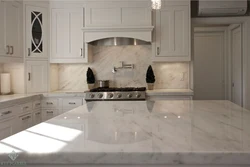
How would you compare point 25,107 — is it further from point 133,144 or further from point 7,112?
point 133,144

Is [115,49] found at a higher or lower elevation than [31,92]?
higher

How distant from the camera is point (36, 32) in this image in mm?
4309

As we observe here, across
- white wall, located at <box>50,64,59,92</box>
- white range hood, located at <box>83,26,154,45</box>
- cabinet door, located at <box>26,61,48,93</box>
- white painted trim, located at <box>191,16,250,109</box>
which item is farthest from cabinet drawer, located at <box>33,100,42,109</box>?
white painted trim, located at <box>191,16,250,109</box>

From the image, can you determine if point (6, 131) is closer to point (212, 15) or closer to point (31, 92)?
point (31, 92)

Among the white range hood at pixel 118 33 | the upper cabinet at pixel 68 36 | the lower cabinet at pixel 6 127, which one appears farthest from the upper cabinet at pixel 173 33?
the lower cabinet at pixel 6 127

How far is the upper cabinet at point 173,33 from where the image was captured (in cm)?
429

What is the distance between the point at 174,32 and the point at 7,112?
2.71 m

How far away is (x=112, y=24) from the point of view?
14.1 feet

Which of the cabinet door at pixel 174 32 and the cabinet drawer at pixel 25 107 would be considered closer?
the cabinet drawer at pixel 25 107

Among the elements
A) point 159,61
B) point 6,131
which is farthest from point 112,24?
point 6,131

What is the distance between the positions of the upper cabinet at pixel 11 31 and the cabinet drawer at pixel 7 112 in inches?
29.3

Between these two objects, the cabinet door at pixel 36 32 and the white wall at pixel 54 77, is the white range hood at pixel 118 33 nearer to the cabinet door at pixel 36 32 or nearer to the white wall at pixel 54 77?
the cabinet door at pixel 36 32

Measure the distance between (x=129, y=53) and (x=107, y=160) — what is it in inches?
153

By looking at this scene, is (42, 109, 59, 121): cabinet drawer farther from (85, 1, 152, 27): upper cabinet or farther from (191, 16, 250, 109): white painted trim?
(191, 16, 250, 109): white painted trim
